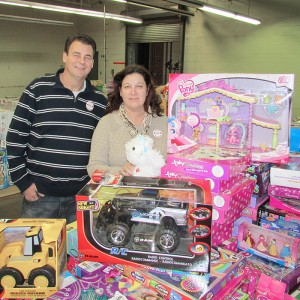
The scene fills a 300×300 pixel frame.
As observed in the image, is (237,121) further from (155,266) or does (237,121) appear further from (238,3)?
(238,3)

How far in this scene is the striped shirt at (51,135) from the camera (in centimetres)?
195

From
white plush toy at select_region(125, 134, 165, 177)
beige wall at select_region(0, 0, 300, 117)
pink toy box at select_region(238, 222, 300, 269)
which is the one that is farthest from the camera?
beige wall at select_region(0, 0, 300, 117)

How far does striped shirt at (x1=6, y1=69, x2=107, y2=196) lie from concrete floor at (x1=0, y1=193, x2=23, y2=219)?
2.09 meters

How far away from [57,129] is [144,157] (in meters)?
0.68

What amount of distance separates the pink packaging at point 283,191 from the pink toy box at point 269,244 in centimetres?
21

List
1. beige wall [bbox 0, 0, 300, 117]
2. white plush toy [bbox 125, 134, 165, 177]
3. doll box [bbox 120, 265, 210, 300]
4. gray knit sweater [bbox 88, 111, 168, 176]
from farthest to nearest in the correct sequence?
beige wall [bbox 0, 0, 300, 117] → gray knit sweater [bbox 88, 111, 168, 176] → white plush toy [bbox 125, 134, 165, 177] → doll box [bbox 120, 265, 210, 300]

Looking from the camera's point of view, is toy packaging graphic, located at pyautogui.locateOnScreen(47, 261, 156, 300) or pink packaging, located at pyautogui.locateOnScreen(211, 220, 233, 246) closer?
toy packaging graphic, located at pyautogui.locateOnScreen(47, 261, 156, 300)

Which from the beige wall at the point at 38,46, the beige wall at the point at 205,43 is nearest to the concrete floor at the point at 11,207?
the beige wall at the point at 205,43

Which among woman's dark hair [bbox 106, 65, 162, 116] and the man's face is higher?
the man's face

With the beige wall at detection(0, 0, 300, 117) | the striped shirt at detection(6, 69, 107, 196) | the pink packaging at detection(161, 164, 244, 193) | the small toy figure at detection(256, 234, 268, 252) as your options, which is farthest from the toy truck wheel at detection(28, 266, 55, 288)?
the beige wall at detection(0, 0, 300, 117)

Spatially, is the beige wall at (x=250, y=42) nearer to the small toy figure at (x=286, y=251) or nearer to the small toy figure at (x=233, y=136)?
the small toy figure at (x=233, y=136)

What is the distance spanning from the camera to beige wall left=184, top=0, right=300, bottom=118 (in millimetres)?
8000

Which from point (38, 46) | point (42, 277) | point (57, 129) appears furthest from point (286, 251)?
point (38, 46)

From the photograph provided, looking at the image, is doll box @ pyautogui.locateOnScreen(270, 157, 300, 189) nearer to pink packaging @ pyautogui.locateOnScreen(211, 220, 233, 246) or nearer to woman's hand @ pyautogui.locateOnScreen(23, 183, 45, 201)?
pink packaging @ pyautogui.locateOnScreen(211, 220, 233, 246)
